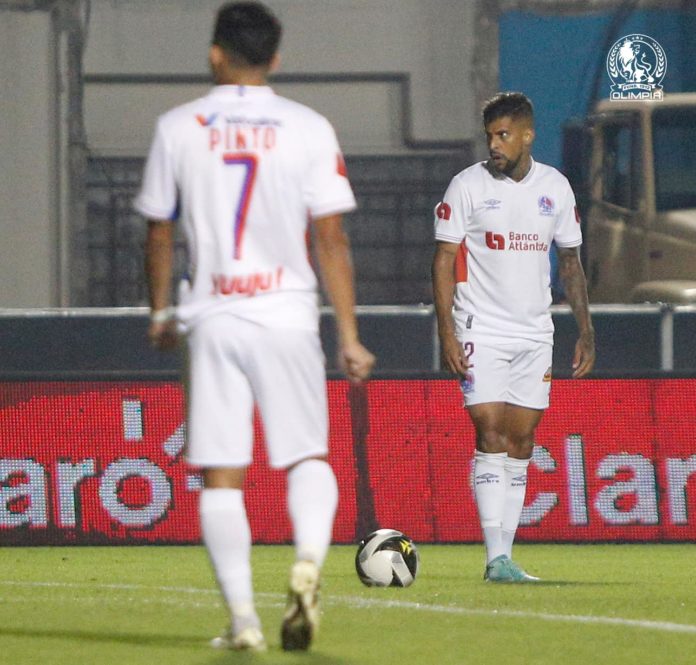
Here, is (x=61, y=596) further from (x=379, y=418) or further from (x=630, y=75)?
(x=630, y=75)

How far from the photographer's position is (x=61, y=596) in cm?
770

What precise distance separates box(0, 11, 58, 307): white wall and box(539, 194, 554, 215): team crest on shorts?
16.2m

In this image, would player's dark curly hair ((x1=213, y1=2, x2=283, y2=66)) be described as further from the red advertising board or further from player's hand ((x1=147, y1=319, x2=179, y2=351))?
the red advertising board

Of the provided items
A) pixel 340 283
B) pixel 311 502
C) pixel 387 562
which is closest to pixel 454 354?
pixel 387 562

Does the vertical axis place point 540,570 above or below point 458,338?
below

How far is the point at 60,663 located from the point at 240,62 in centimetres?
175

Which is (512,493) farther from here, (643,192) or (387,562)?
(643,192)

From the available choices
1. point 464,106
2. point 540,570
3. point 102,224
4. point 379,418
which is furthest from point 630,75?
point 540,570

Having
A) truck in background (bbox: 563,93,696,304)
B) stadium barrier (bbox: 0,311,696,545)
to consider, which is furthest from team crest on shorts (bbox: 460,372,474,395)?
truck in background (bbox: 563,93,696,304)

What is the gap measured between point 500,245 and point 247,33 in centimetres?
283

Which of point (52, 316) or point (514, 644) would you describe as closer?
point (514, 644)

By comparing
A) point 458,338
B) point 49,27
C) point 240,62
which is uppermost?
point 49,27

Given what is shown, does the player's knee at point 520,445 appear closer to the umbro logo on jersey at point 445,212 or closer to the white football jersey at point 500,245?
the white football jersey at point 500,245

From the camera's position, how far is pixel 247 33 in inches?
225
